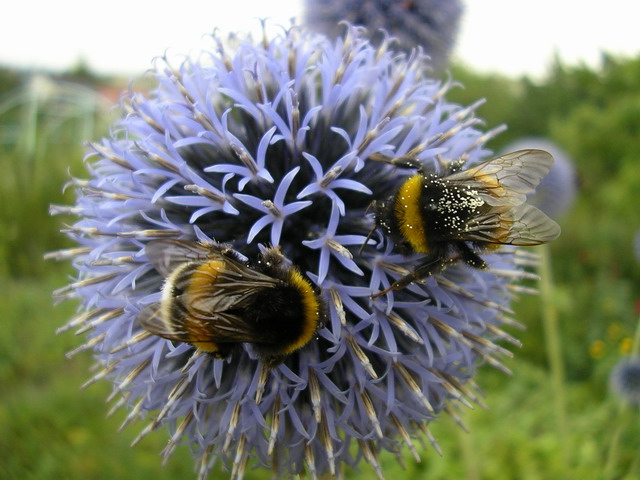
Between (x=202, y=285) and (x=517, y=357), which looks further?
(x=517, y=357)

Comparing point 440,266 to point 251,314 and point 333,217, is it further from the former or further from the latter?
point 251,314

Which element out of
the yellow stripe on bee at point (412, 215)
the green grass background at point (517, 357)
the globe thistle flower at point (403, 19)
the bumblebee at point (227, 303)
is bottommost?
the green grass background at point (517, 357)

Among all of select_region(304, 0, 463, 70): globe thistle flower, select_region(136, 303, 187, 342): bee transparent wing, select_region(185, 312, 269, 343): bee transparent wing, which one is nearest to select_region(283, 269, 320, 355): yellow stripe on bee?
select_region(185, 312, 269, 343): bee transparent wing

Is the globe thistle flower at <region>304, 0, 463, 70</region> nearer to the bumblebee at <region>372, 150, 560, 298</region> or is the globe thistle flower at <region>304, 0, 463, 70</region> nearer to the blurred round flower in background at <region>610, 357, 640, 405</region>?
the bumblebee at <region>372, 150, 560, 298</region>

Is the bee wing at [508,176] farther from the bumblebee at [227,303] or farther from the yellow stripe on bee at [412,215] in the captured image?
the bumblebee at [227,303]

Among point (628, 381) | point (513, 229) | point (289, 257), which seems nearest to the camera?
point (513, 229)

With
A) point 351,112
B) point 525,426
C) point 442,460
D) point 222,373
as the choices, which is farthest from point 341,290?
point 525,426

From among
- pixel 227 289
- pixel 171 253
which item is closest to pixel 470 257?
pixel 227 289

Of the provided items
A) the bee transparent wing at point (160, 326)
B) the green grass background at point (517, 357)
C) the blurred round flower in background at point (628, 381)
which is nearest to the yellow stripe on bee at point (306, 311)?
the bee transparent wing at point (160, 326)

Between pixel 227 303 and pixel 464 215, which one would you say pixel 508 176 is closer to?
pixel 464 215
